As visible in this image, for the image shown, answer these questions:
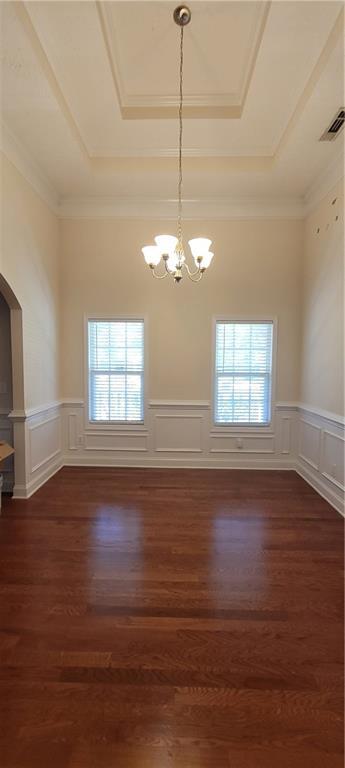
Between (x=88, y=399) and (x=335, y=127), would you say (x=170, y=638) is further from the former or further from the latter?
(x=335, y=127)

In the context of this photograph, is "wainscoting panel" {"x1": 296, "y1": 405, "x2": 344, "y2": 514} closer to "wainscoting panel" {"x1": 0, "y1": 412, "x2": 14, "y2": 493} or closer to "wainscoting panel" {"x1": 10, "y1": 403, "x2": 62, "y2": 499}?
"wainscoting panel" {"x1": 10, "y1": 403, "x2": 62, "y2": 499}

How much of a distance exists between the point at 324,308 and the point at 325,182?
1.41m

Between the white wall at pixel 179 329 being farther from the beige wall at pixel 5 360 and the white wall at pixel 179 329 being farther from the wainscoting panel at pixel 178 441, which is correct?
the beige wall at pixel 5 360

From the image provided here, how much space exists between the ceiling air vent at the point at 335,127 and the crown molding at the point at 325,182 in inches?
6.6

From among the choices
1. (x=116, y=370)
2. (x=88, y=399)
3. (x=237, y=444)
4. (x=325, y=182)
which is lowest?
(x=237, y=444)

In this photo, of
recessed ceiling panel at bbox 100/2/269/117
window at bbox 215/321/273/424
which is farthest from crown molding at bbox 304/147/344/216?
window at bbox 215/321/273/424

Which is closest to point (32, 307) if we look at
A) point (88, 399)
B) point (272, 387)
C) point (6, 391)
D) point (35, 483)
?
point (6, 391)

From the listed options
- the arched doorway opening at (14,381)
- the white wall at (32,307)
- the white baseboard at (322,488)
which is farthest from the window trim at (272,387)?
the arched doorway opening at (14,381)

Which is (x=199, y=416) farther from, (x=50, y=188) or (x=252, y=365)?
(x=50, y=188)

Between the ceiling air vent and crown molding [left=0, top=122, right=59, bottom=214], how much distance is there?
2.92 metres

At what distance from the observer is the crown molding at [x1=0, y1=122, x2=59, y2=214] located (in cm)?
320

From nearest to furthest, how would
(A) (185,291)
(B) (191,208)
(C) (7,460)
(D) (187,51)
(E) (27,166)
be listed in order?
(D) (187,51), (E) (27,166), (C) (7,460), (B) (191,208), (A) (185,291)

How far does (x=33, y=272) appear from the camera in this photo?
3.93 metres

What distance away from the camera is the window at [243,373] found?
15.5 feet
